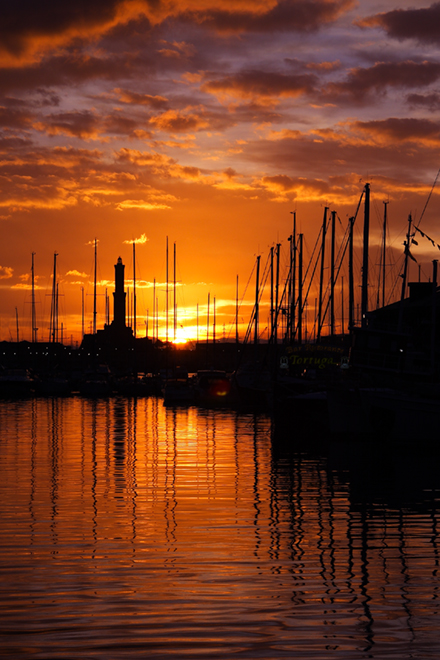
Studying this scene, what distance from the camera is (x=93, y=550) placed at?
15961 mm

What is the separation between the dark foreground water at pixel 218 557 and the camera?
1048cm

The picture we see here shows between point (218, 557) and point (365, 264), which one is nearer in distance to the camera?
point (218, 557)

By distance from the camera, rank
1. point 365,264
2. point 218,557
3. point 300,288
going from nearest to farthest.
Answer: point 218,557 < point 365,264 < point 300,288

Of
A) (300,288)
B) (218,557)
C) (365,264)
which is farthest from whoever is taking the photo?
(300,288)

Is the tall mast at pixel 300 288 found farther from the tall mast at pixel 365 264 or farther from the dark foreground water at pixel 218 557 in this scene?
the dark foreground water at pixel 218 557

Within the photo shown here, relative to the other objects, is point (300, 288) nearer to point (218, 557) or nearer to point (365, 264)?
point (365, 264)

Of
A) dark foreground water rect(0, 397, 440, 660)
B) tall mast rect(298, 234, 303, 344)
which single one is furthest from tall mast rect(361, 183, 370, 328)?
tall mast rect(298, 234, 303, 344)

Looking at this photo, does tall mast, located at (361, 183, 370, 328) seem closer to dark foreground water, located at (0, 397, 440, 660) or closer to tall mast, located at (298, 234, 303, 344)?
dark foreground water, located at (0, 397, 440, 660)

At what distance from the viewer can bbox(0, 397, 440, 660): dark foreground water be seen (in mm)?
10477

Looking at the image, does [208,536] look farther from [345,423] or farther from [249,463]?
[345,423]

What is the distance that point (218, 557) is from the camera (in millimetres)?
15375

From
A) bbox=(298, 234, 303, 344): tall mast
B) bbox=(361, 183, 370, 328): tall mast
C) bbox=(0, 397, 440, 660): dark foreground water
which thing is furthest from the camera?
bbox=(298, 234, 303, 344): tall mast

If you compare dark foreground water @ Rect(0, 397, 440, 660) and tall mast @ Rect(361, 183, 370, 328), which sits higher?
tall mast @ Rect(361, 183, 370, 328)

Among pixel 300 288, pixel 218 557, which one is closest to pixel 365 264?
pixel 300 288
